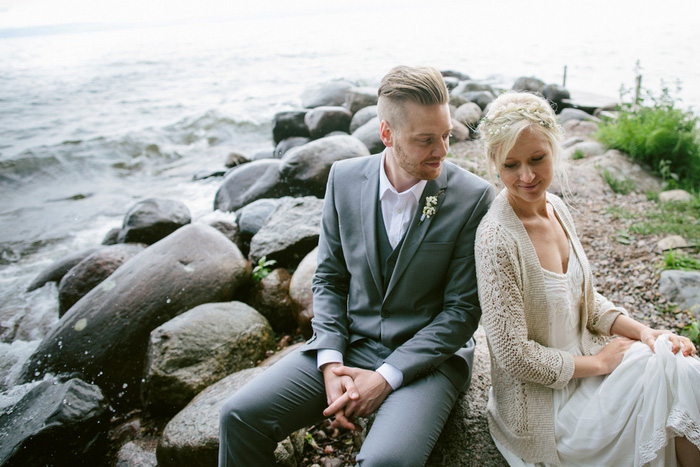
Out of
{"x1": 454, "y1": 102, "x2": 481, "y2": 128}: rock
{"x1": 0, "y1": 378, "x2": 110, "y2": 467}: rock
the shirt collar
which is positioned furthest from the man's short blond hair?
{"x1": 454, "y1": 102, "x2": 481, "y2": 128}: rock

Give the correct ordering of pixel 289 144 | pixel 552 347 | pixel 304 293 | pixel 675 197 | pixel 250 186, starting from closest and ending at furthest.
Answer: pixel 552 347, pixel 304 293, pixel 675 197, pixel 250 186, pixel 289 144

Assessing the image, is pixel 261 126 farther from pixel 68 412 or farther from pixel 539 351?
pixel 539 351

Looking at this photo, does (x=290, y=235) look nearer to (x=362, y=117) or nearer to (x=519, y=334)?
(x=519, y=334)

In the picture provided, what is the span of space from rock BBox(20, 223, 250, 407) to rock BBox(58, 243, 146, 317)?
1.09 meters

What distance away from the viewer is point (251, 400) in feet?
7.50

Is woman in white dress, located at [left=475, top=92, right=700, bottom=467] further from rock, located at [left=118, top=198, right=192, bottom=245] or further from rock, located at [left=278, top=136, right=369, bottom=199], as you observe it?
rock, located at [left=118, top=198, right=192, bottom=245]

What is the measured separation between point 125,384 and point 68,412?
0.63 metres

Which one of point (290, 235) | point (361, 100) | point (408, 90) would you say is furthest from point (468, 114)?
point (408, 90)

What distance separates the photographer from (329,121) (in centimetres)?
1114

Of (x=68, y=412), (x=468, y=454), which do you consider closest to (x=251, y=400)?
(x=468, y=454)

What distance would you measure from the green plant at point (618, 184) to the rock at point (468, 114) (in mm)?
5036

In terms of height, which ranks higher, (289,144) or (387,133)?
(387,133)

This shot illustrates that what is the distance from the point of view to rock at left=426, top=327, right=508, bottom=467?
7.63 ft

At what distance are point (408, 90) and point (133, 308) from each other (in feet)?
11.2
